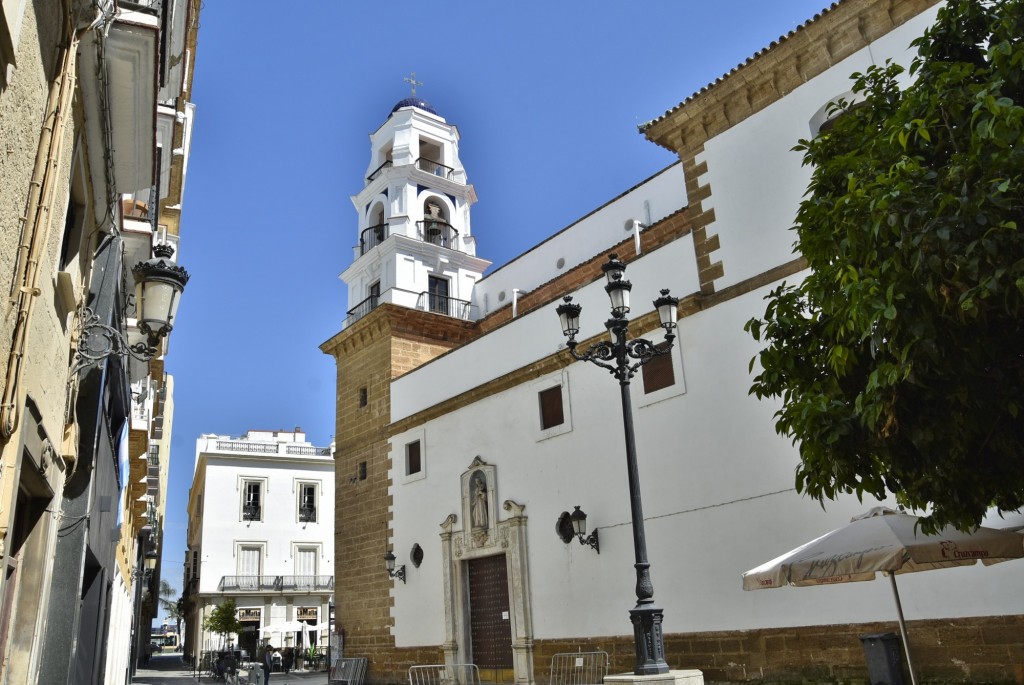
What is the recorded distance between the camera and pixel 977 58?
19.6ft

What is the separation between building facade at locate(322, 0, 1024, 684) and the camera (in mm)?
11055

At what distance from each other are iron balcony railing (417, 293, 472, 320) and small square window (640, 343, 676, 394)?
33.6ft

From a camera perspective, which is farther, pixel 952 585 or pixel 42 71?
pixel 952 585

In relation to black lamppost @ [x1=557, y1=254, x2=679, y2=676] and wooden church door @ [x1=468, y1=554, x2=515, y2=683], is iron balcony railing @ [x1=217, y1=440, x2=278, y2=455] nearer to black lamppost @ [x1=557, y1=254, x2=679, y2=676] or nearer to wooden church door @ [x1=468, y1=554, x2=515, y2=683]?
wooden church door @ [x1=468, y1=554, x2=515, y2=683]

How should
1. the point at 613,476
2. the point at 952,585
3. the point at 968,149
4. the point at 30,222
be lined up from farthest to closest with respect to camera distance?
1. the point at 613,476
2. the point at 952,585
3. the point at 968,149
4. the point at 30,222

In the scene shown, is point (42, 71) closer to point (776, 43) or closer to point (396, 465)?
point (776, 43)

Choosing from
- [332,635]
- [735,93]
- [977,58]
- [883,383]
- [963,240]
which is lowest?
[332,635]

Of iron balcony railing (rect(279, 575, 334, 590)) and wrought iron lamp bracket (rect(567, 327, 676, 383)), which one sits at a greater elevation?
wrought iron lamp bracket (rect(567, 327, 676, 383))

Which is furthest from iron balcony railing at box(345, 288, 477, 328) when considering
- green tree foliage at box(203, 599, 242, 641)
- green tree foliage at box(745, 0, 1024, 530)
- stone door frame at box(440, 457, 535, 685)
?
green tree foliage at box(745, 0, 1024, 530)

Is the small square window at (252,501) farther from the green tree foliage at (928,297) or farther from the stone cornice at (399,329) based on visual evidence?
the green tree foliage at (928,297)

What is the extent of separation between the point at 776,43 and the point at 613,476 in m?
7.58

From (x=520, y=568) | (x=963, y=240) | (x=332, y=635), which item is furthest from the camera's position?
(x=332, y=635)

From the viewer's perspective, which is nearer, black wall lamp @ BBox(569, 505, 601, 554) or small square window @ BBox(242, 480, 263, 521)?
black wall lamp @ BBox(569, 505, 601, 554)

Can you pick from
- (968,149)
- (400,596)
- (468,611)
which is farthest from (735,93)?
(400,596)
